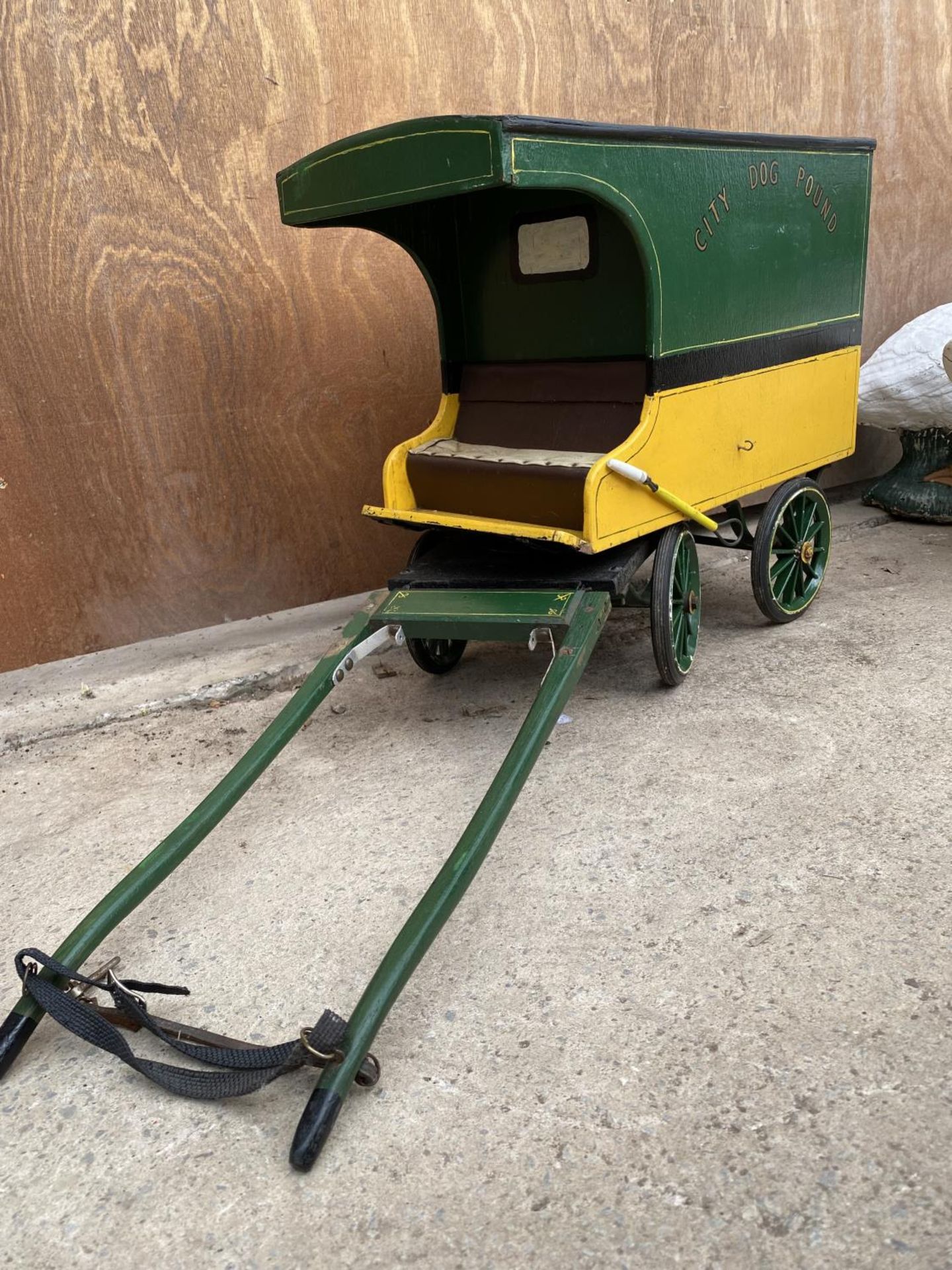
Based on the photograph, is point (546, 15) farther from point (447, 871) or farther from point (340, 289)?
point (447, 871)

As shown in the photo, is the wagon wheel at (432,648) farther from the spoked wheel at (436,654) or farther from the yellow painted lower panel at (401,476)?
the yellow painted lower panel at (401,476)

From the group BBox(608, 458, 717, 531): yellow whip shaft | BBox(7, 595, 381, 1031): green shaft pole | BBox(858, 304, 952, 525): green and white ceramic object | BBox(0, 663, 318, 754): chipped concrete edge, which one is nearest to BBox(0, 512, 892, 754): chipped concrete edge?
BBox(0, 663, 318, 754): chipped concrete edge

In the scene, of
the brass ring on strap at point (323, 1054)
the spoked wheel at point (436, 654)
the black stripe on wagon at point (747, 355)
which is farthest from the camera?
the spoked wheel at point (436, 654)

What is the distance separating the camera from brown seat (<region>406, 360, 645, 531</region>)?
3.15 meters

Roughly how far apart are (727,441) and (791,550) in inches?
28.5

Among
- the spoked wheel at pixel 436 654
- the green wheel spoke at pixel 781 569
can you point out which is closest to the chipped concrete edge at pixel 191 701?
the spoked wheel at pixel 436 654

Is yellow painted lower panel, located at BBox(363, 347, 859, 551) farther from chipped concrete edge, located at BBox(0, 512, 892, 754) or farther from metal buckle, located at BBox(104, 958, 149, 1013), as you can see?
metal buckle, located at BBox(104, 958, 149, 1013)

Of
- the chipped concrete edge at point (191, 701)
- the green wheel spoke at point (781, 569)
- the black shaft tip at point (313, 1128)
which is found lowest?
the chipped concrete edge at point (191, 701)

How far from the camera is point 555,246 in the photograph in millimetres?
3354

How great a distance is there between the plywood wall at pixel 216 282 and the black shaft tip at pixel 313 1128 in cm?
279

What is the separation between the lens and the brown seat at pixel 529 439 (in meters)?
3.15

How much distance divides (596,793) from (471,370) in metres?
1.67

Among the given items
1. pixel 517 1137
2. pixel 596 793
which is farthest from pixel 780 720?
pixel 517 1137

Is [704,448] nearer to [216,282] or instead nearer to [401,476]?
[401,476]
